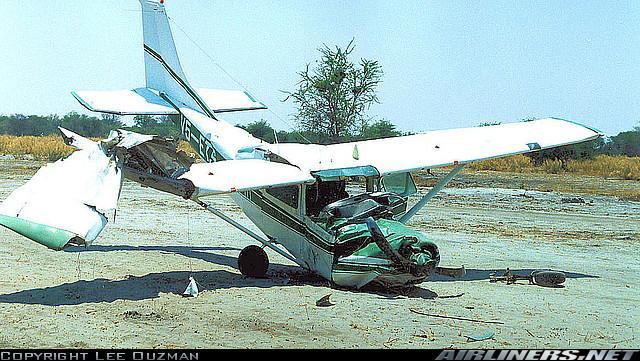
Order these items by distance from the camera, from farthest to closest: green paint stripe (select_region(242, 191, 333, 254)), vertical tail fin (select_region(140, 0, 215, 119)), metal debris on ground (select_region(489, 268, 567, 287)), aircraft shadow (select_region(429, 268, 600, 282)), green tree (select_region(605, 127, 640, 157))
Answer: green tree (select_region(605, 127, 640, 157)) < vertical tail fin (select_region(140, 0, 215, 119)) < aircraft shadow (select_region(429, 268, 600, 282)) < metal debris on ground (select_region(489, 268, 567, 287)) < green paint stripe (select_region(242, 191, 333, 254))

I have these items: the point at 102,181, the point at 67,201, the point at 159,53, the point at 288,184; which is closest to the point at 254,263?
the point at 288,184

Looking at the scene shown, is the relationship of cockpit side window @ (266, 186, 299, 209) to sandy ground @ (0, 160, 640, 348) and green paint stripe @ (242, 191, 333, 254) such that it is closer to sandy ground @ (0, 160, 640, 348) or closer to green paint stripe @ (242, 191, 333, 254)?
green paint stripe @ (242, 191, 333, 254)

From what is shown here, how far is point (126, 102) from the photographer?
17766mm

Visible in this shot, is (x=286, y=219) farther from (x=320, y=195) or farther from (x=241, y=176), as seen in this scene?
(x=241, y=176)

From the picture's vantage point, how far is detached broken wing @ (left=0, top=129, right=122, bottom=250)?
974cm

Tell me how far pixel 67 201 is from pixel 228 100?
9484 mm

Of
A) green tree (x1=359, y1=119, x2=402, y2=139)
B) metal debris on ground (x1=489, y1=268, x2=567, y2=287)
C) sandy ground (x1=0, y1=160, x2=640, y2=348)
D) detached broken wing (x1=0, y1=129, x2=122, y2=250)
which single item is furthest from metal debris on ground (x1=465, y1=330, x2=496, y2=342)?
green tree (x1=359, y1=119, x2=402, y2=139)

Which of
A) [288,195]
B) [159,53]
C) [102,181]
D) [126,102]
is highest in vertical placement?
[159,53]

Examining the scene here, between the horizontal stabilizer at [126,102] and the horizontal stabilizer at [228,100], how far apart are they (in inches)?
46.3

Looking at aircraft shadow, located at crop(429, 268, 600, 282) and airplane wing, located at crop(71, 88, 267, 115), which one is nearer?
aircraft shadow, located at crop(429, 268, 600, 282)

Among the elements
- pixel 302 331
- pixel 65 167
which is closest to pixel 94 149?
pixel 65 167

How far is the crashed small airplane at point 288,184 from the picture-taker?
10.4 meters

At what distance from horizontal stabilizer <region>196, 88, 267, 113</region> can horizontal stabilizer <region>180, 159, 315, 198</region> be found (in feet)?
19.6

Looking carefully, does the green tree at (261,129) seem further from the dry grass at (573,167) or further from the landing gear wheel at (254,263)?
the landing gear wheel at (254,263)
